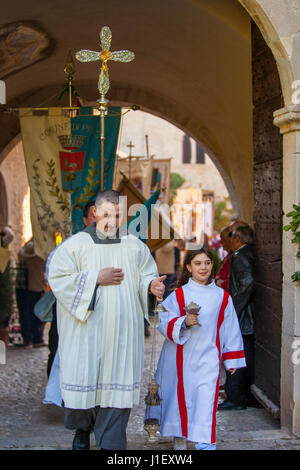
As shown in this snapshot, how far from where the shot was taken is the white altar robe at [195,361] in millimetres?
4230

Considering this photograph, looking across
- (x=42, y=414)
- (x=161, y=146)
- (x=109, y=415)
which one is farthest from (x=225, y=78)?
(x=161, y=146)

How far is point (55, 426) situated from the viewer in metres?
5.33

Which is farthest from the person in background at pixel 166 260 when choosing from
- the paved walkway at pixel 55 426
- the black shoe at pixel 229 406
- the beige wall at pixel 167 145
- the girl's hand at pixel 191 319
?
the beige wall at pixel 167 145

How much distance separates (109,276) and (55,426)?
2.06m

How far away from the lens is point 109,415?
3.94 meters

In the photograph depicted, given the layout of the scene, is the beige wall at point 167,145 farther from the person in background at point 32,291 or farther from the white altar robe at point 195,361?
the white altar robe at point 195,361

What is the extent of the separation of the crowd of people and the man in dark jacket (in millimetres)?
1214

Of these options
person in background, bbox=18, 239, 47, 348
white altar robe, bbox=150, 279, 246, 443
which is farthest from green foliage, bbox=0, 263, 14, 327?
white altar robe, bbox=150, 279, 246, 443

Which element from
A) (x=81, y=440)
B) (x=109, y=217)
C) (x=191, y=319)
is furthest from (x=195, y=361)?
(x=109, y=217)

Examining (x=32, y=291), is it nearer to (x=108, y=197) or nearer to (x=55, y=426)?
(x=55, y=426)

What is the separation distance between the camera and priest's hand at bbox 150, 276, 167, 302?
3934 mm

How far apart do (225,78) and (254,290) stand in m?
4.03

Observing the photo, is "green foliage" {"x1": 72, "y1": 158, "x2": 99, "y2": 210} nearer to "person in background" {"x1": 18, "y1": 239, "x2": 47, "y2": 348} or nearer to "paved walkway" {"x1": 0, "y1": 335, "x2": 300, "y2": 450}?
"paved walkway" {"x1": 0, "y1": 335, "x2": 300, "y2": 450}
